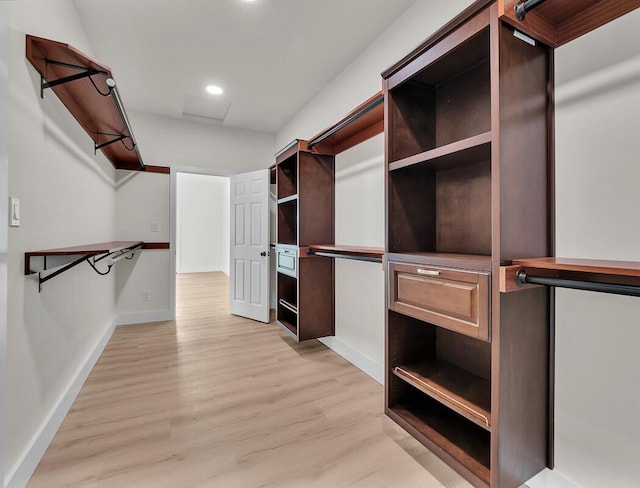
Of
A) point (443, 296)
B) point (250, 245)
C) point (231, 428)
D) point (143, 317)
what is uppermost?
point (250, 245)

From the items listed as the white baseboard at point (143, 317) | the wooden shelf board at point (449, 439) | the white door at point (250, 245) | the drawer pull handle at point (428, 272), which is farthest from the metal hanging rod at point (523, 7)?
the white baseboard at point (143, 317)

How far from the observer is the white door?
409cm

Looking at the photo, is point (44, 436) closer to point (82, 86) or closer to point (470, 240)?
point (82, 86)

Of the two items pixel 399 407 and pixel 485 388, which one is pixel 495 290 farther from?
pixel 399 407

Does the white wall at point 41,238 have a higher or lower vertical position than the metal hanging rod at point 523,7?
lower

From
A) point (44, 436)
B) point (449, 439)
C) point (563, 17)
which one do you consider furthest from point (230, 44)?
point (449, 439)

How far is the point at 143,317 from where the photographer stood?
412 centimetres

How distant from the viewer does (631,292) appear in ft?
2.88

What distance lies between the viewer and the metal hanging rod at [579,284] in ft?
2.91

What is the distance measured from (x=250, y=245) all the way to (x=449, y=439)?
10.8 ft

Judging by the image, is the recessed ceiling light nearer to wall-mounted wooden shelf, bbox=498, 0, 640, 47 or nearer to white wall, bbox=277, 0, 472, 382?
white wall, bbox=277, 0, 472, 382

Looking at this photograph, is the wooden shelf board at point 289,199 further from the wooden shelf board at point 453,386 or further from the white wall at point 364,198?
the wooden shelf board at point 453,386

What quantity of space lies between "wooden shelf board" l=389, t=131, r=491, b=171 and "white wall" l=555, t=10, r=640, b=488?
32cm

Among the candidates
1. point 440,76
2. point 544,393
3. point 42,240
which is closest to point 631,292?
point 544,393
